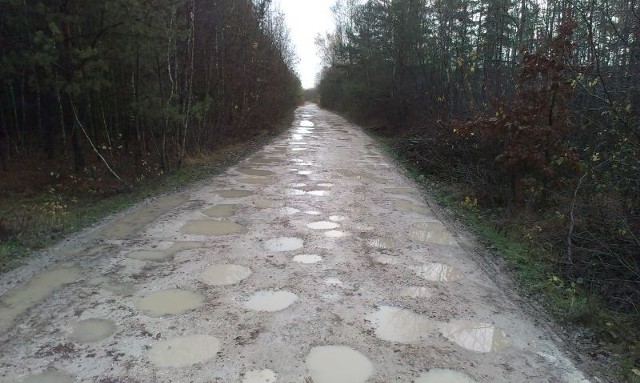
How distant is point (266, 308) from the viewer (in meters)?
3.84

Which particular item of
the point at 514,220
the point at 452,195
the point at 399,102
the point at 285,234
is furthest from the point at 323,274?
the point at 399,102

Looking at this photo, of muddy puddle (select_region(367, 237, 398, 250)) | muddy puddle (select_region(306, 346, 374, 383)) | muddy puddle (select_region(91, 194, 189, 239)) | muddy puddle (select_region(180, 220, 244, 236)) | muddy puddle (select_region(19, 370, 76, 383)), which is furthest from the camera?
muddy puddle (select_region(180, 220, 244, 236))

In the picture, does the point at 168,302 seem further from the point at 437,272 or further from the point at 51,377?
the point at 437,272

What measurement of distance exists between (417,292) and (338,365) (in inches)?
59.1

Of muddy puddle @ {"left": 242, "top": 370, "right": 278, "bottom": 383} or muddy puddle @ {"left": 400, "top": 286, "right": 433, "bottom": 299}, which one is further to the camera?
muddy puddle @ {"left": 400, "top": 286, "right": 433, "bottom": 299}

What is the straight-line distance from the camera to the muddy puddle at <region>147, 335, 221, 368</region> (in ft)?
9.92

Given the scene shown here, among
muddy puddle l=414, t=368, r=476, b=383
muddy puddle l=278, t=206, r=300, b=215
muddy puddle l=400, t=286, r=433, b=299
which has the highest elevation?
muddy puddle l=278, t=206, r=300, b=215

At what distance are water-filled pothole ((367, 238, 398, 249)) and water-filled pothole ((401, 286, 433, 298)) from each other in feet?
3.92

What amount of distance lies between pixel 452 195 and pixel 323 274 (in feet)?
15.5

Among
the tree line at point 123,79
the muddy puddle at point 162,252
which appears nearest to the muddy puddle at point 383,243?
the muddy puddle at point 162,252

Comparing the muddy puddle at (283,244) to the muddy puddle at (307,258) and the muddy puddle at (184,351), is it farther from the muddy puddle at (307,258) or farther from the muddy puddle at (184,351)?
the muddy puddle at (184,351)

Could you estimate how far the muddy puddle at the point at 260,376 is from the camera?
113 inches

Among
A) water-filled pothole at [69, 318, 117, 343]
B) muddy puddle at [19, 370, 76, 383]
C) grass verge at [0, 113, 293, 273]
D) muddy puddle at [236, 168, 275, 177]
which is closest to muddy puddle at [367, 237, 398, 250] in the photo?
water-filled pothole at [69, 318, 117, 343]

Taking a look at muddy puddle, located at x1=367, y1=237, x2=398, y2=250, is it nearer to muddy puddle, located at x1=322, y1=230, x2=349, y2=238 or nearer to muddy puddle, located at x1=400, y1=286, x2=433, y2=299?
muddy puddle, located at x1=322, y1=230, x2=349, y2=238
